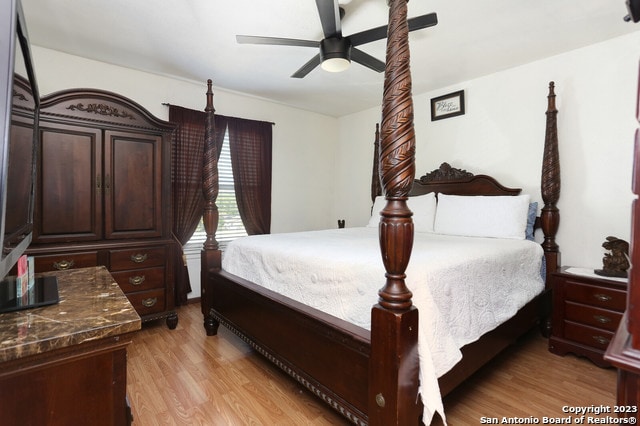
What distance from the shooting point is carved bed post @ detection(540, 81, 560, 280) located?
2684 mm

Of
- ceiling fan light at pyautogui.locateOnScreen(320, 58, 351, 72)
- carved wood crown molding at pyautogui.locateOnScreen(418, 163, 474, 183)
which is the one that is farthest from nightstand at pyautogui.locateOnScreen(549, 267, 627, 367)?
ceiling fan light at pyautogui.locateOnScreen(320, 58, 351, 72)

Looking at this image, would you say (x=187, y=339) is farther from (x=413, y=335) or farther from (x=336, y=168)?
(x=336, y=168)

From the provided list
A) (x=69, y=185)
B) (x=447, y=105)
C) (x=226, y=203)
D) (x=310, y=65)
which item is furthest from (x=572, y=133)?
(x=69, y=185)

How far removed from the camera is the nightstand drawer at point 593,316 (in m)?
2.15

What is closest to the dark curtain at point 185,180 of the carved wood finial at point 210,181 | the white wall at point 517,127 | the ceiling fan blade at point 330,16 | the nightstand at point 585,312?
the white wall at point 517,127

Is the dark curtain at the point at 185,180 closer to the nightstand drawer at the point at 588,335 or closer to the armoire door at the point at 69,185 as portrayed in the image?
the armoire door at the point at 69,185

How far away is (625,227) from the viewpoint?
98.3 inches

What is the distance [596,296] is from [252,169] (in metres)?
3.52

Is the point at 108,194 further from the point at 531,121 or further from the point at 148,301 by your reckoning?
the point at 531,121

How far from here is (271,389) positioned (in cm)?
196

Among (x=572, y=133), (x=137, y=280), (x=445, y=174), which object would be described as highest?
(x=572, y=133)

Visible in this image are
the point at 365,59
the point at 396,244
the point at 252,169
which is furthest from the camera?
the point at 252,169

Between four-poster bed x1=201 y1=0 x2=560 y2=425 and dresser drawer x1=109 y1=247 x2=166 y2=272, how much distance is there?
77cm

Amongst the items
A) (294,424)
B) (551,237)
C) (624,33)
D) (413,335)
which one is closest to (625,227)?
(551,237)
